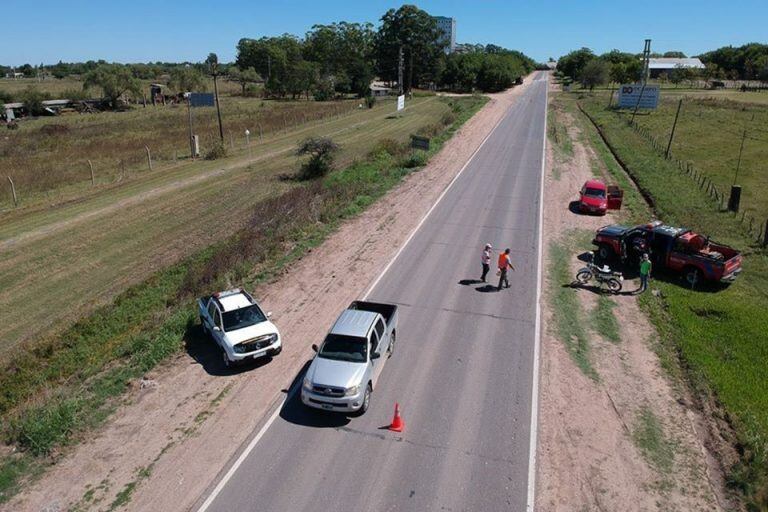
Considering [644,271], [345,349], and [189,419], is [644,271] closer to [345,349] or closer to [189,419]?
[345,349]

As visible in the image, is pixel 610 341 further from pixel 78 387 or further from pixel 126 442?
pixel 78 387

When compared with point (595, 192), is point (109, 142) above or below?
above

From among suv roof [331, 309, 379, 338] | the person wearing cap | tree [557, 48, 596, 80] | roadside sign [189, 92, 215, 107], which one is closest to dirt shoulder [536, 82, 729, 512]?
the person wearing cap

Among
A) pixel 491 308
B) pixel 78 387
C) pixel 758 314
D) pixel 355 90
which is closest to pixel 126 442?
pixel 78 387

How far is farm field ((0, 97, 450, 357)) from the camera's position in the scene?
22.1 meters

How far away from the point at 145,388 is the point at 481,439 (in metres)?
8.99

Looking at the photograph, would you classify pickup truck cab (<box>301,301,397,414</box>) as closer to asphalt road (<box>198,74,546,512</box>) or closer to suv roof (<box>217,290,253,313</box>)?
asphalt road (<box>198,74,546,512</box>)

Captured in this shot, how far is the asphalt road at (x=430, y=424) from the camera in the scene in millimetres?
11109

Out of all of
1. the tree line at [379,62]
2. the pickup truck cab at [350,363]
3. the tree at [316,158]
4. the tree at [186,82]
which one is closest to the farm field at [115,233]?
the tree at [316,158]

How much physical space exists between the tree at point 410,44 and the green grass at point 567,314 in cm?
10200

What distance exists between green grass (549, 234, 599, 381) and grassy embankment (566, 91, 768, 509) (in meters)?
2.53

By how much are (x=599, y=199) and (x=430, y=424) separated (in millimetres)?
21847

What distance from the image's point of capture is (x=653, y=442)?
12.8m

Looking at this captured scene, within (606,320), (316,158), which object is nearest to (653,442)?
(606,320)
